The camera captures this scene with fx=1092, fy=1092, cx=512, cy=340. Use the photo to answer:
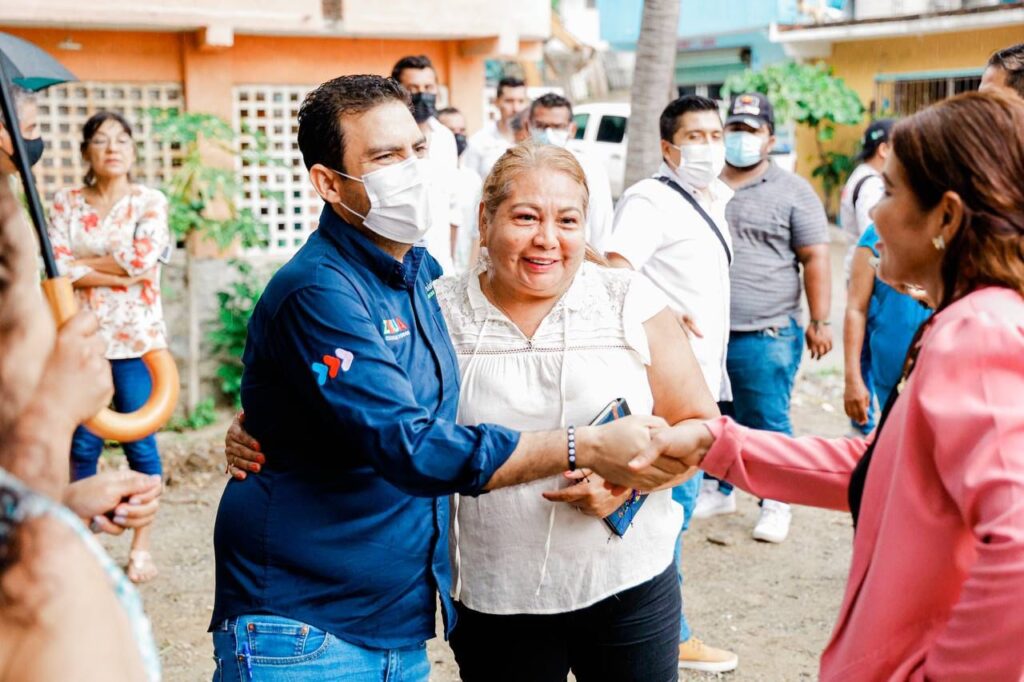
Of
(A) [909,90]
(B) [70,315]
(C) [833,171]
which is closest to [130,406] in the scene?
(B) [70,315]

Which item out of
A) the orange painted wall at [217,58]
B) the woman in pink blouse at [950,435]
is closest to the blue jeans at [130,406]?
the orange painted wall at [217,58]

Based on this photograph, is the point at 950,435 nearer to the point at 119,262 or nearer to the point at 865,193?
the point at 119,262

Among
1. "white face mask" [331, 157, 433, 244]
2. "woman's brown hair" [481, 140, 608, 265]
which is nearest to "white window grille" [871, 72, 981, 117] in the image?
"woman's brown hair" [481, 140, 608, 265]

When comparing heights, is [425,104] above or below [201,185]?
above

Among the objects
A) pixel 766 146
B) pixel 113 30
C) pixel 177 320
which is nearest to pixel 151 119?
pixel 113 30

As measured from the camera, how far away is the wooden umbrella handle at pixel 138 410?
155 cm

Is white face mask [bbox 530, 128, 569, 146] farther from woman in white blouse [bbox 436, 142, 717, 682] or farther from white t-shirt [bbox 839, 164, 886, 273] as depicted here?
woman in white blouse [bbox 436, 142, 717, 682]

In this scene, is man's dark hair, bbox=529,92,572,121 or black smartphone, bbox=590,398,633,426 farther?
man's dark hair, bbox=529,92,572,121

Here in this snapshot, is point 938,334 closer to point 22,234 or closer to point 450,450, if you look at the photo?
point 450,450

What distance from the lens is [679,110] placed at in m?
5.25

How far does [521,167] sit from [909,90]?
1868 centimetres

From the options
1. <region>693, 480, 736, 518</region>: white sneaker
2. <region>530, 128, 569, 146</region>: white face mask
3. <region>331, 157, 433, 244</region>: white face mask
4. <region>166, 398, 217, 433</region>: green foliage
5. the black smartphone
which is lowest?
<region>693, 480, 736, 518</region>: white sneaker

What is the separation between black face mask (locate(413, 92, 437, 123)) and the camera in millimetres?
6068

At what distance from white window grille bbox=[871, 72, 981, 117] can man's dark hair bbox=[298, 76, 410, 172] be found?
18.0m
